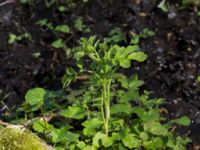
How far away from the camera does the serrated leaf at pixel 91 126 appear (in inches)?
105

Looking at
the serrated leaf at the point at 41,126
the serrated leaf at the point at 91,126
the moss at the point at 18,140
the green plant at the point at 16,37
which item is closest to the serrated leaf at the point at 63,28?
the green plant at the point at 16,37

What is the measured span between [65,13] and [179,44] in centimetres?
122

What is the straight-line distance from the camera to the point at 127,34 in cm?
435

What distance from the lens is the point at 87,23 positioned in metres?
4.55

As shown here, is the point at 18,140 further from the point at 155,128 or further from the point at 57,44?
the point at 57,44

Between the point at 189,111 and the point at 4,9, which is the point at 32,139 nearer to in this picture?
the point at 189,111

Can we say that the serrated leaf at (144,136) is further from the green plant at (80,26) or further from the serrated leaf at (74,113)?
the green plant at (80,26)

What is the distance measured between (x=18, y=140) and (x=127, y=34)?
209 cm

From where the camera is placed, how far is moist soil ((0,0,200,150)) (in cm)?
378

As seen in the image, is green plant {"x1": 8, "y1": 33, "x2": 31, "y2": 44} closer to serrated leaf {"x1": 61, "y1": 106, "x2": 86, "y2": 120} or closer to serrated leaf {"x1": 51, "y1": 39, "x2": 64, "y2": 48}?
serrated leaf {"x1": 51, "y1": 39, "x2": 64, "y2": 48}

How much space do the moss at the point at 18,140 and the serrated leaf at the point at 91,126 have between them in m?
0.26

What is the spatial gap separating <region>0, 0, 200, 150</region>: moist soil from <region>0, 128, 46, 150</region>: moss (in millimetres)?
1205

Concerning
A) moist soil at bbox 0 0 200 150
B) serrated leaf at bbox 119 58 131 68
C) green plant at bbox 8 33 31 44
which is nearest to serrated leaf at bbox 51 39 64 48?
moist soil at bbox 0 0 200 150

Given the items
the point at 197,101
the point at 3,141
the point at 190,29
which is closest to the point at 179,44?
the point at 190,29
